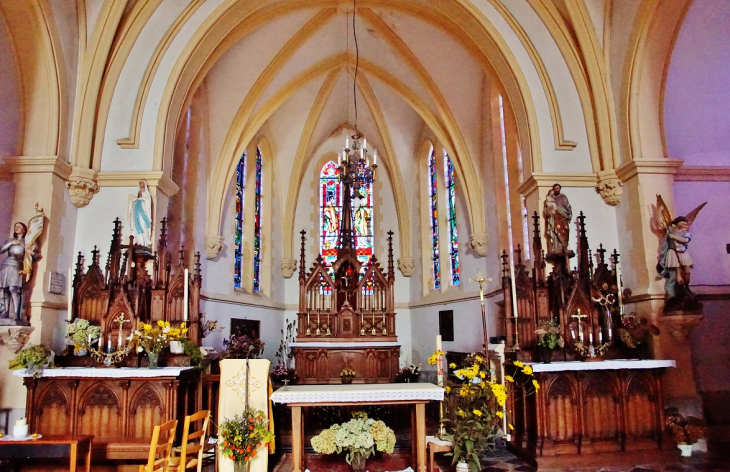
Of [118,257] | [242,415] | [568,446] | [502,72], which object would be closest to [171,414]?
[242,415]

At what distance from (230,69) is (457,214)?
21.6 ft

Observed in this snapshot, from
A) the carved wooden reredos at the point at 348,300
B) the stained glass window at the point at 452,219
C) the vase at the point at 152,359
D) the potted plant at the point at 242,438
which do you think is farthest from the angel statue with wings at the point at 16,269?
the stained glass window at the point at 452,219

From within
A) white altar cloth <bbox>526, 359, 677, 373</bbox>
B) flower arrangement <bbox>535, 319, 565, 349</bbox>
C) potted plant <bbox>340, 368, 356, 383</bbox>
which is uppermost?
flower arrangement <bbox>535, 319, 565, 349</bbox>

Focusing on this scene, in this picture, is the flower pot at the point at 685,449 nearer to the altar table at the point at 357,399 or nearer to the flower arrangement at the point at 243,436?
the altar table at the point at 357,399

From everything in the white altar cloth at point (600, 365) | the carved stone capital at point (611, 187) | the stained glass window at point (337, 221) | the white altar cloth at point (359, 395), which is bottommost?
the white altar cloth at point (359, 395)

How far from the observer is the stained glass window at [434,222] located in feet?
53.9

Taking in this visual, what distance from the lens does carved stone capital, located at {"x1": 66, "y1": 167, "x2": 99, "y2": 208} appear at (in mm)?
8805

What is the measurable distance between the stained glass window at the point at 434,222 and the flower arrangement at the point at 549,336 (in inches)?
338

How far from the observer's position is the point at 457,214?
15.2 meters

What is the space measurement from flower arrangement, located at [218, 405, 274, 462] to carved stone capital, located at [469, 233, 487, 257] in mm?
8681

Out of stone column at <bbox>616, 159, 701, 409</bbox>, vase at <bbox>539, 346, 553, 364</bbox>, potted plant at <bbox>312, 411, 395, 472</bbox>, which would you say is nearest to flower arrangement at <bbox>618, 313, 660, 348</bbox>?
stone column at <bbox>616, 159, 701, 409</bbox>

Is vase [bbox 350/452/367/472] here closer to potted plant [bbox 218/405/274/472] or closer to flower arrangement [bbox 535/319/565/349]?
potted plant [bbox 218/405/274/472]

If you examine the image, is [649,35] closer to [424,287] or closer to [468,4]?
[468,4]

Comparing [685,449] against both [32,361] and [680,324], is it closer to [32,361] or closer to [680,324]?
[680,324]
